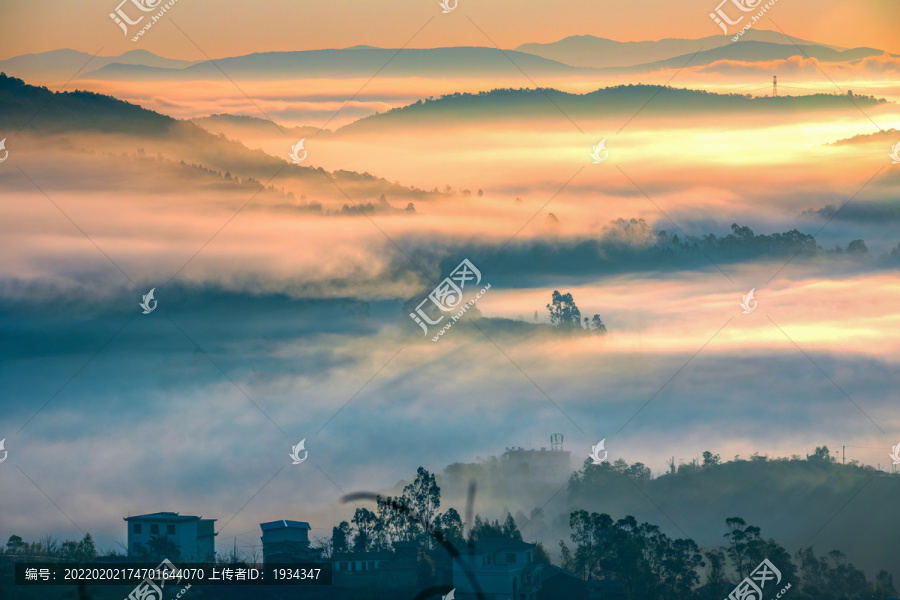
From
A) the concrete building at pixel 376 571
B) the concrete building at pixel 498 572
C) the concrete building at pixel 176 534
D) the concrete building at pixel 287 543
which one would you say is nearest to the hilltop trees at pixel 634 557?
the concrete building at pixel 498 572

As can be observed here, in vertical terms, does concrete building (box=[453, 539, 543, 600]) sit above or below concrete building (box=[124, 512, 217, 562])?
below

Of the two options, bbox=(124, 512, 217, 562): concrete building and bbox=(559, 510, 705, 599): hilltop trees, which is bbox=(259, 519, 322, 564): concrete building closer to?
bbox=(124, 512, 217, 562): concrete building

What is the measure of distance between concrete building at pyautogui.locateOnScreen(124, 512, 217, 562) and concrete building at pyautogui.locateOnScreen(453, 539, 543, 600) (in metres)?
19.3

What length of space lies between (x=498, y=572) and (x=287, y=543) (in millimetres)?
17753

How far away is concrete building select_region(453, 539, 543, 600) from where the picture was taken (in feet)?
290

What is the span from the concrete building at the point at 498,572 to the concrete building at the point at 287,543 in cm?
1170

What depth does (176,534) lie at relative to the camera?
309 feet

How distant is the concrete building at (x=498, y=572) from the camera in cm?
8844

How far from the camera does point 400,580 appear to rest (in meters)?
94.0

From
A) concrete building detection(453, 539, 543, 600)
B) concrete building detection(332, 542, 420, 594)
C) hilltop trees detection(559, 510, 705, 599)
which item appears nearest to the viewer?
concrete building detection(453, 539, 543, 600)

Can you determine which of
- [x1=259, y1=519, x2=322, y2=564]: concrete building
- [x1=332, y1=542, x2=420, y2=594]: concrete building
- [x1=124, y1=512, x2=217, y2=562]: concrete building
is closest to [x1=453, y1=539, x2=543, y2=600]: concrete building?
[x1=332, y1=542, x2=420, y2=594]: concrete building

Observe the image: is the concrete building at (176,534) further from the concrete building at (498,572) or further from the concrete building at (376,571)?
the concrete building at (498,572)

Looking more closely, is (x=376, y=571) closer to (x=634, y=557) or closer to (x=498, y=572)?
(x=498, y=572)

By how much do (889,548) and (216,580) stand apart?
139184mm
